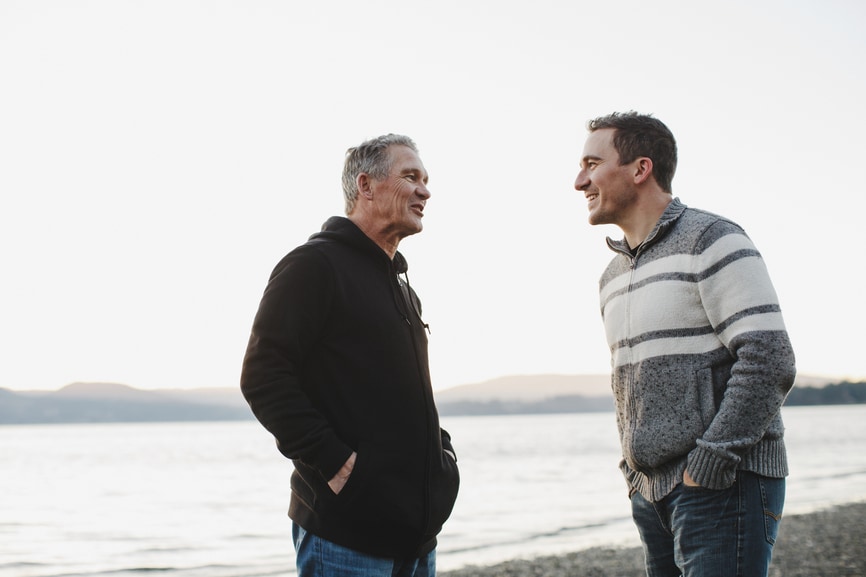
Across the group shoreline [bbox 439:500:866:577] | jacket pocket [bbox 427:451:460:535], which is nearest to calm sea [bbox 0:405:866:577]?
shoreline [bbox 439:500:866:577]

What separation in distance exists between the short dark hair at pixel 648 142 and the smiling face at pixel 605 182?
3 cm

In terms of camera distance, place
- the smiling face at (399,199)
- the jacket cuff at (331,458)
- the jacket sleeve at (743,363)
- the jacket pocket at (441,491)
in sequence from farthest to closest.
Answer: the smiling face at (399,199) → the jacket pocket at (441,491) → the jacket cuff at (331,458) → the jacket sleeve at (743,363)

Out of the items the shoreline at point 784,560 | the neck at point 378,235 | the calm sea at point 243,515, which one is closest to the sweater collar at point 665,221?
the neck at point 378,235

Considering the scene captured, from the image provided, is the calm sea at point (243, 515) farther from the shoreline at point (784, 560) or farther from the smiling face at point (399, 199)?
the smiling face at point (399, 199)

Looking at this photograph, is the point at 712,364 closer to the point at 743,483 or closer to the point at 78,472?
the point at 743,483

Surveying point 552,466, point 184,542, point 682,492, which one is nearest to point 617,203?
point 682,492

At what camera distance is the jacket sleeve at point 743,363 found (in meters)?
2.31

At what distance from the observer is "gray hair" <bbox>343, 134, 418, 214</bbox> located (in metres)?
3.17

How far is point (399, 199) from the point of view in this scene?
123 inches

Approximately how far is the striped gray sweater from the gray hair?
1.13 m

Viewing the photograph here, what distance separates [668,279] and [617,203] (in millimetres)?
433

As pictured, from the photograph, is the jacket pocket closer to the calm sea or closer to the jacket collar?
the jacket collar

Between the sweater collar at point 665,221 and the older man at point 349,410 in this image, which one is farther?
the sweater collar at point 665,221

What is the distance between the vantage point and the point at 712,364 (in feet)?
8.16
